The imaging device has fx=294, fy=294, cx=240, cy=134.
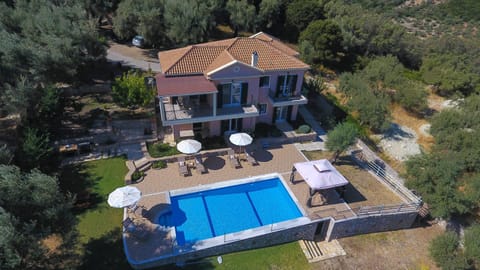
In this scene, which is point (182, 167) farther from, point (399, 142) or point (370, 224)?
point (399, 142)

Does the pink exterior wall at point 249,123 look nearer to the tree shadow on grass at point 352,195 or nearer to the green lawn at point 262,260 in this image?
the tree shadow on grass at point 352,195

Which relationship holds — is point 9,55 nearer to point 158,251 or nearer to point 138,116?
point 138,116

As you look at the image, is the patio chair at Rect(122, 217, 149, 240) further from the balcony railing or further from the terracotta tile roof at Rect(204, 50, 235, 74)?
the terracotta tile roof at Rect(204, 50, 235, 74)

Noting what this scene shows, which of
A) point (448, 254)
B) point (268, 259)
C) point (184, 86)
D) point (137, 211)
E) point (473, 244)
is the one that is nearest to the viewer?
point (473, 244)

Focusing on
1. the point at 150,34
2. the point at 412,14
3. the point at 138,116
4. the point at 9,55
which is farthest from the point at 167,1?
the point at 412,14

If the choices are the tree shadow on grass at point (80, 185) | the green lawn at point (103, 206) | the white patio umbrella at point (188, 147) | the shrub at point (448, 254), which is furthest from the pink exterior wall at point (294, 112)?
the tree shadow on grass at point (80, 185)

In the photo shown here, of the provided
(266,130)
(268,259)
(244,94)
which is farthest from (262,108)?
(268,259)
